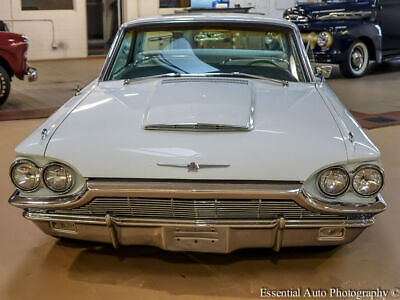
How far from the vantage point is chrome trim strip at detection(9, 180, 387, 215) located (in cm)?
286

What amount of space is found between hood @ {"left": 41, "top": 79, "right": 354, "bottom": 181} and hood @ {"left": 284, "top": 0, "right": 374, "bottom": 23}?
7632 millimetres

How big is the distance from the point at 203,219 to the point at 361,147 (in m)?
0.86

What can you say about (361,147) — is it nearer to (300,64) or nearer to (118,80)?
(300,64)

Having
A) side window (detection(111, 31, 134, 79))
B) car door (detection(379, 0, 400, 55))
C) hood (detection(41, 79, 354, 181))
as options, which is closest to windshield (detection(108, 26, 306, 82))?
side window (detection(111, 31, 134, 79))

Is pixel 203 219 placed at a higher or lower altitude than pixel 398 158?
higher

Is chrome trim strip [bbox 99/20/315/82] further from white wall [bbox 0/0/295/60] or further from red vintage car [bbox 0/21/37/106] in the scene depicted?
white wall [bbox 0/0/295/60]

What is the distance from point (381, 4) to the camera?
426 inches

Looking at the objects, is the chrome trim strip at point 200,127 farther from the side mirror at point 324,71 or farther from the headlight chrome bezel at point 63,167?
the side mirror at point 324,71

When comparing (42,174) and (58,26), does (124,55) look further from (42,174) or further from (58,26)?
(58,26)

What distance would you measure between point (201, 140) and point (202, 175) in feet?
0.66

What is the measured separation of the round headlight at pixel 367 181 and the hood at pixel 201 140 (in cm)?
14

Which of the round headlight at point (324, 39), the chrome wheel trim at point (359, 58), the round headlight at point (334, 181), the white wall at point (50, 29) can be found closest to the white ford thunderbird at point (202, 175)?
the round headlight at point (334, 181)

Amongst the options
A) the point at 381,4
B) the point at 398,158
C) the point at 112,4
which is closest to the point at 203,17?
the point at 398,158

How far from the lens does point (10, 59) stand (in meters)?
8.09
